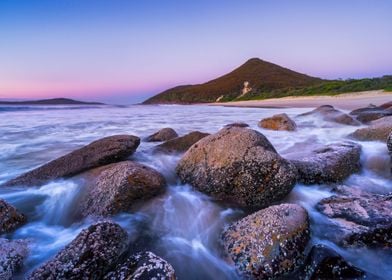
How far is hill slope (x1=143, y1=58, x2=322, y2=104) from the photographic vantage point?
2333 inches

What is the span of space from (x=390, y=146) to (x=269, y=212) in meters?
3.33

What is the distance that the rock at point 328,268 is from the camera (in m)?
2.29

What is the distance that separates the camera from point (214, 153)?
3.96m

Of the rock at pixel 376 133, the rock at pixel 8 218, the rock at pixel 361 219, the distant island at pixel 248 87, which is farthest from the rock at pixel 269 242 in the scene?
the distant island at pixel 248 87

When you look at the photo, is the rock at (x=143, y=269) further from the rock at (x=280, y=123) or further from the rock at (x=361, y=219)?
the rock at (x=280, y=123)

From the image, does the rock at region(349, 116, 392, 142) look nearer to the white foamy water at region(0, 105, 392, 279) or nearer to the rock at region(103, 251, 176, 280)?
the white foamy water at region(0, 105, 392, 279)

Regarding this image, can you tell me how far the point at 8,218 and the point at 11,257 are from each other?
0.80 meters

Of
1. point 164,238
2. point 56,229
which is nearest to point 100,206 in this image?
point 56,229

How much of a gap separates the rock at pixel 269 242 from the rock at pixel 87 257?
99 cm

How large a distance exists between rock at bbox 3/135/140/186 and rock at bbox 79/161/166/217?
0.70 m

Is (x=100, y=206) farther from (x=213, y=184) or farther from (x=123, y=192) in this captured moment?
(x=213, y=184)

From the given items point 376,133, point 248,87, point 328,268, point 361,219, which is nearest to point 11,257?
point 328,268

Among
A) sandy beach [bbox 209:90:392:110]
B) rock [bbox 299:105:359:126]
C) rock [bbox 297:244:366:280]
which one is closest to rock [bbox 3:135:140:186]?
rock [bbox 297:244:366:280]

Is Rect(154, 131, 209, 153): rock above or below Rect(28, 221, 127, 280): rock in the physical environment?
above
